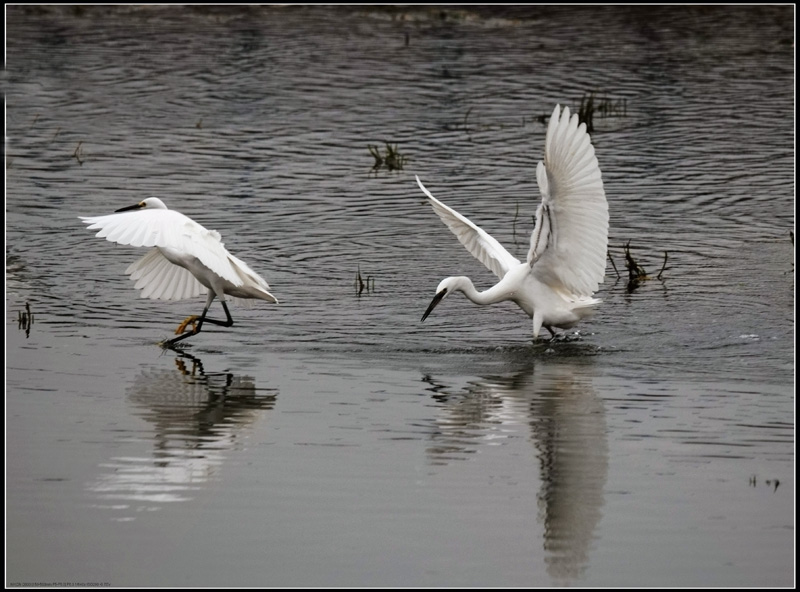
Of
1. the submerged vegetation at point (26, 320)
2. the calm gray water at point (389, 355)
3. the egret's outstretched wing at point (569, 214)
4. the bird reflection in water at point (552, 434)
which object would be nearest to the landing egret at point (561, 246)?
the egret's outstretched wing at point (569, 214)

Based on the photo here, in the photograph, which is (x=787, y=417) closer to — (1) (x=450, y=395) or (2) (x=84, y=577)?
(1) (x=450, y=395)

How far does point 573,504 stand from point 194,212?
27.4ft

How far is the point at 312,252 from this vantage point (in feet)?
41.7

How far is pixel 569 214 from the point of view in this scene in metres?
9.24

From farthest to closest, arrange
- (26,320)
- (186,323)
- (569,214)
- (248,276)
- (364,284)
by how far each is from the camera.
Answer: (364,284) → (26,320) → (186,323) → (248,276) → (569,214)

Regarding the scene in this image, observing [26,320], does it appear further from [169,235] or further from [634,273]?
[634,273]

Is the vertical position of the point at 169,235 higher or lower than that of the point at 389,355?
higher

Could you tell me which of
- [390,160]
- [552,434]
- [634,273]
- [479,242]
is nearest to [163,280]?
[479,242]

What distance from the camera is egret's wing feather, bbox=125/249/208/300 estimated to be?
1045 centimetres

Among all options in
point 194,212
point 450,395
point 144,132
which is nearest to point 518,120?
point 144,132

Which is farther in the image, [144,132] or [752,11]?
[752,11]

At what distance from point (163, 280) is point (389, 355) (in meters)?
2.01

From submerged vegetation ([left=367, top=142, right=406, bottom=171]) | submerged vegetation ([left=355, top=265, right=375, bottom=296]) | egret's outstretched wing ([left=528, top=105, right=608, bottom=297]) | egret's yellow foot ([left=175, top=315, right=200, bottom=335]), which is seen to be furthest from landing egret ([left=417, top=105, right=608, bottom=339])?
submerged vegetation ([left=367, top=142, right=406, bottom=171])

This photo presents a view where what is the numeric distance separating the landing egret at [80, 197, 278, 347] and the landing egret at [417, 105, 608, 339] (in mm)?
1310
